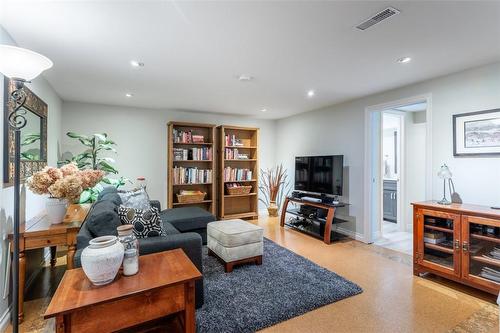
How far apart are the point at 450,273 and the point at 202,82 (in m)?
3.48

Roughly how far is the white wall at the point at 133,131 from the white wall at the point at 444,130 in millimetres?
2894

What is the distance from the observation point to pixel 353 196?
409cm

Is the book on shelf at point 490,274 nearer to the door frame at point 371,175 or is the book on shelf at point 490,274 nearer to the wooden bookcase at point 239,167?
the door frame at point 371,175

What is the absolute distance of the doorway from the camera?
3836mm

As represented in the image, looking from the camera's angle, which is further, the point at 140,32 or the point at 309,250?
the point at 309,250

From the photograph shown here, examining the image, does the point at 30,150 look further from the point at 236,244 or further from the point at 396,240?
the point at 396,240

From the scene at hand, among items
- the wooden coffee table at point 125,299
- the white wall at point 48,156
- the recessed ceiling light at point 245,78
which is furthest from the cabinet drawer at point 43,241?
the recessed ceiling light at point 245,78

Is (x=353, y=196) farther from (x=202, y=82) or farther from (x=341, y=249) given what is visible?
(x=202, y=82)

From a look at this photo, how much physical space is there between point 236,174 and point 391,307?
3.61 meters

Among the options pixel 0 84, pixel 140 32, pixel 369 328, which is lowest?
pixel 369 328

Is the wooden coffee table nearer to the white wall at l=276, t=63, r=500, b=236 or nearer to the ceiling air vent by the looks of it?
the ceiling air vent

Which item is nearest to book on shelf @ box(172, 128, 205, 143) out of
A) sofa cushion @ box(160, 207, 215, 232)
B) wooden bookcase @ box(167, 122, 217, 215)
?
wooden bookcase @ box(167, 122, 217, 215)

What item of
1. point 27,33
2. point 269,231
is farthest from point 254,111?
point 27,33

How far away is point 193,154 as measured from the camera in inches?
192
